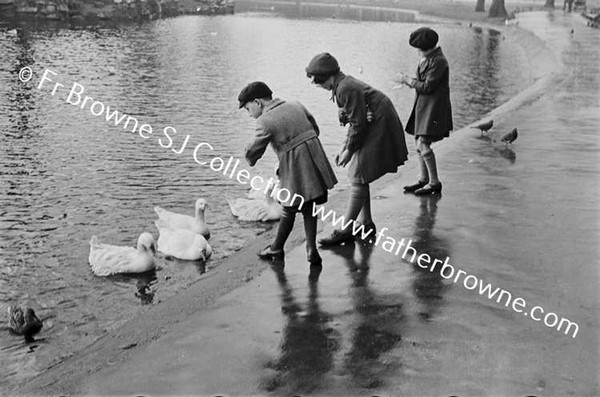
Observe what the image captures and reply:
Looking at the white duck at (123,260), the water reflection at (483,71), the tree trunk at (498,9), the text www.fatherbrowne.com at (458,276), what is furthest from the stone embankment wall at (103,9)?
the text www.fatherbrowne.com at (458,276)

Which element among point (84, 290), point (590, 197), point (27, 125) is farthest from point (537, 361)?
point (27, 125)

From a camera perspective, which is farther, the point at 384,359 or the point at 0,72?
the point at 0,72

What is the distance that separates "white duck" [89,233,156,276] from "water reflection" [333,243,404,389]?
9.62ft

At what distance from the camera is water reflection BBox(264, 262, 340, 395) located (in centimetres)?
500

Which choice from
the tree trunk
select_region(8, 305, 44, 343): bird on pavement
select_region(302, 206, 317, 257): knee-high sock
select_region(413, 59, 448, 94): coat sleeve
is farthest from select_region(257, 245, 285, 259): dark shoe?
the tree trunk

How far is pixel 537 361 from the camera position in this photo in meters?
5.17

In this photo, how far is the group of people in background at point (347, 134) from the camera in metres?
6.74

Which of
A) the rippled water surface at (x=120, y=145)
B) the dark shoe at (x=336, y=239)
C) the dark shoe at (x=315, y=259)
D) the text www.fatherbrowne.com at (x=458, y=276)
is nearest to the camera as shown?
the text www.fatherbrowne.com at (x=458, y=276)

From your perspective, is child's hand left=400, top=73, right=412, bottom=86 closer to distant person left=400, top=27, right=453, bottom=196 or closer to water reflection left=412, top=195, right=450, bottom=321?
distant person left=400, top=27, right=453, bottom=196

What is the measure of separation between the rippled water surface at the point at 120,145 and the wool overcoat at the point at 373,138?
2.82m

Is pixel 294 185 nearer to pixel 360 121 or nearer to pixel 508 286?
pixel 360 121

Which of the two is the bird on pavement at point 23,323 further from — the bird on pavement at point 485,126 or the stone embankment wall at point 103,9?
the stone embankment wall at point 103,9

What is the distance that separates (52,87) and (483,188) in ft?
55.3

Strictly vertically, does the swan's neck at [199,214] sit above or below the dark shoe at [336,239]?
below
